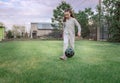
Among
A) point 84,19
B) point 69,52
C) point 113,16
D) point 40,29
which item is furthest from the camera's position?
point 40,29

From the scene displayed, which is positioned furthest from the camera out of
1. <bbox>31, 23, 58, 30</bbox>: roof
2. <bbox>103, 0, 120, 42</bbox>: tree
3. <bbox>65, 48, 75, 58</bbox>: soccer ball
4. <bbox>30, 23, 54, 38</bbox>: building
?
<bbox>31, 23, 58, 30</bbox>: roof

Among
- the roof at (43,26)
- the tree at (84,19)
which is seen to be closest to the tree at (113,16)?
the tree at (84,19)

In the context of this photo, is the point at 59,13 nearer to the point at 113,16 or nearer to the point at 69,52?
the point at 113,16

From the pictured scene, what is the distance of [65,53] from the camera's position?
10477 millimetres

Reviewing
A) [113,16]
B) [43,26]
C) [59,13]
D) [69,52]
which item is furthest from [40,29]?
[69,52]

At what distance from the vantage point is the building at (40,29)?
92.8 metres

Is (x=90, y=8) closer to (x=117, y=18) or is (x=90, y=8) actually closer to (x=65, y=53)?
(x=117, y=18)

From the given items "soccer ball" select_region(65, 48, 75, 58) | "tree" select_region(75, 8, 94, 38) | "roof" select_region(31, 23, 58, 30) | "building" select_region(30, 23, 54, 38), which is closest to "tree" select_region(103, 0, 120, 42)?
"tree" select_region(75, 8, 94, 38)

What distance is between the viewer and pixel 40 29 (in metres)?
93.9

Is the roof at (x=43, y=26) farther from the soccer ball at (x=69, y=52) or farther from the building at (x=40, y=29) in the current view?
the soccer ball at (x=69, y=52)

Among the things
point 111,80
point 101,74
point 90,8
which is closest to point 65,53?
point 101,74

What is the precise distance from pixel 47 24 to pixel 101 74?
9217cm

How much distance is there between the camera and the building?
92812mm

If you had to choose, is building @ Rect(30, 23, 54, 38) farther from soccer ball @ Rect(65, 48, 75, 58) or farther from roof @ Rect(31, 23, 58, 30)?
soccer ball @ Rect(65, 48, 75, 58)
